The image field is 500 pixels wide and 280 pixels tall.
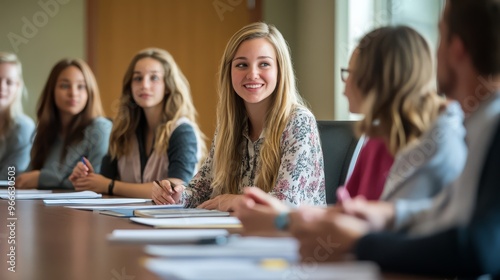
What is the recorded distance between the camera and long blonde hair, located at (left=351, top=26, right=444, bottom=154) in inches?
57.1

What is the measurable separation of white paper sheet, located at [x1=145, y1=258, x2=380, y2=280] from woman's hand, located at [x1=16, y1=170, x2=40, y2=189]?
2.97 metres

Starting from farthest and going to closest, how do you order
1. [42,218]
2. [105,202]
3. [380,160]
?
[105,202], [42,218], [380,160]

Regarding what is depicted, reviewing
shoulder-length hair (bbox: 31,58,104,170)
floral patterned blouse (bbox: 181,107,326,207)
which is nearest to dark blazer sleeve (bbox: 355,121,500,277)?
floral patterned blouse (bbox: 181,107,326,207)

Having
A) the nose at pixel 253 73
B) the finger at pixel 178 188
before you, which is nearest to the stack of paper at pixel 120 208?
the finger at pixel 178 188

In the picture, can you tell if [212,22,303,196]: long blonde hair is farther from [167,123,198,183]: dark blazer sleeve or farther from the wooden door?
the wooden door

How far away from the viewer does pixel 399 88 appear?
57.3 inches

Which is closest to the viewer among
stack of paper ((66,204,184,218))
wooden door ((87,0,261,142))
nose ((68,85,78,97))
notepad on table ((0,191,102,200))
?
stack of paper ((66,204,184,218))

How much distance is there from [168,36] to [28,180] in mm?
3411

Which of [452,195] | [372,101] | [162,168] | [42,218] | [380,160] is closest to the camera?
[452,195]

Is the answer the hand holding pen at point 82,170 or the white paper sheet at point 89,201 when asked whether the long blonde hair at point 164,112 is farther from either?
the white paper sheet at point 89,201

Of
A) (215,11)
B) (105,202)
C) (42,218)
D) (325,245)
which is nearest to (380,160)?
(325,245)

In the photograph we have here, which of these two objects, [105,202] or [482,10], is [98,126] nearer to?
[105,202]

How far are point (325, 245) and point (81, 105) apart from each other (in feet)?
10.5

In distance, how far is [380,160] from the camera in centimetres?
179
